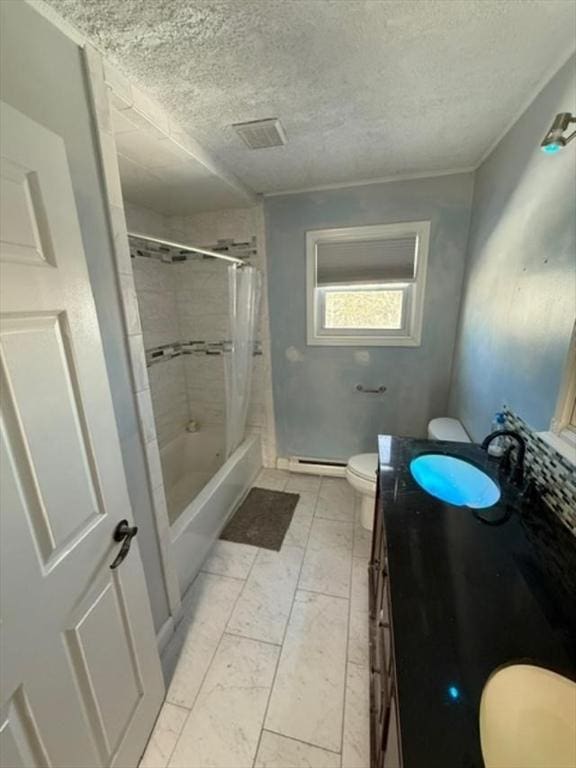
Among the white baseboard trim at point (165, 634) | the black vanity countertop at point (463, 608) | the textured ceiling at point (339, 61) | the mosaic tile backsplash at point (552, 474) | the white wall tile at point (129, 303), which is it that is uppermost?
the textured ceiling at point (339, 61)

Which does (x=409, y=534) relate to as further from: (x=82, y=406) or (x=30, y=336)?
(x=30, y=336)

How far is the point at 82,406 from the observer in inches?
32.1

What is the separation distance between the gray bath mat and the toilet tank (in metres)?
1.19

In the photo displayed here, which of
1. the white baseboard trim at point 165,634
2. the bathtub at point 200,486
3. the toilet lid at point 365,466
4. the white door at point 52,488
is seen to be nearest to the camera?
the white door at point 52,488

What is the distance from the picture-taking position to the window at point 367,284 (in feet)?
7.34

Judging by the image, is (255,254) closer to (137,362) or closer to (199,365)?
(199,365)

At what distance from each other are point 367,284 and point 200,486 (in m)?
2.12

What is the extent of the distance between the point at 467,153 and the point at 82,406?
7.64 feet

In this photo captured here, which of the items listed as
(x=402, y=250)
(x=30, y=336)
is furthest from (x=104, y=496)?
(x=402, y=250)

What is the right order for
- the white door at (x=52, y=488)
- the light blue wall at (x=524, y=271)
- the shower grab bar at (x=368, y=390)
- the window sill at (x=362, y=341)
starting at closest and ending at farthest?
the white door at (x=52, y=488), the light blue wall at (x=524, y=271), the window sill at (x=362, y=341), the shower grab bar at (x=368, y=390)

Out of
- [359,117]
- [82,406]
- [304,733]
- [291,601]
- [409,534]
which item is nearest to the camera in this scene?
[82,406]

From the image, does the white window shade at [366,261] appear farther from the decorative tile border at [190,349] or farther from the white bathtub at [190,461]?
the white bathtub at [190,461]

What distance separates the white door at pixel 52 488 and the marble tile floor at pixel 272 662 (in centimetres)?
34

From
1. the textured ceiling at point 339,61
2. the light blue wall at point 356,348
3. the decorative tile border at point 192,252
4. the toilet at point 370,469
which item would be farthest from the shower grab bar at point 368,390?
the textured ceiling at point 339,61
